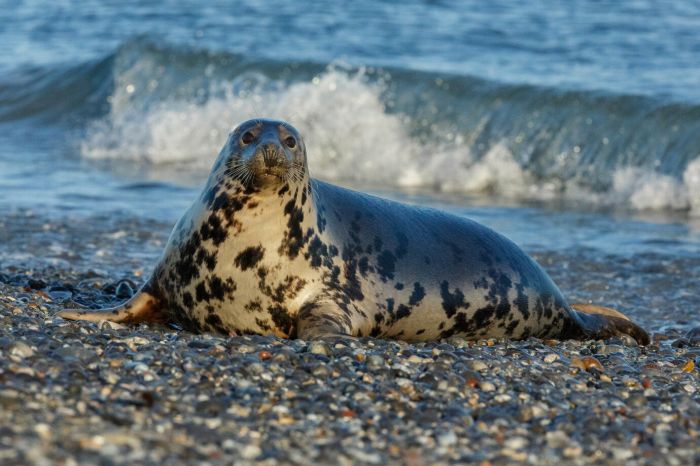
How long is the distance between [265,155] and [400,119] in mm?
10656

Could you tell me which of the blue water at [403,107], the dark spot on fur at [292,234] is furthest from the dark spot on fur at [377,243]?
the blue water at [403,107]

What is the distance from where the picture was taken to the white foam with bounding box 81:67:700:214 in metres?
13.7

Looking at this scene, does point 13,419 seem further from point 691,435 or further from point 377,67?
point 377,67

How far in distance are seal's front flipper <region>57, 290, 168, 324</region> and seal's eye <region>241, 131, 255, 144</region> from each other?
0.99 m

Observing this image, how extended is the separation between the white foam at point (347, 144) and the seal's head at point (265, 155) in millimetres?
7568

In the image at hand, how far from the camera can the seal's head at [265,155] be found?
5938mm

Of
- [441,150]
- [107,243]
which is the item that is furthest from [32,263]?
[441,150]

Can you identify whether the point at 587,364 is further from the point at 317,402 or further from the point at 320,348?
the point at 317,402

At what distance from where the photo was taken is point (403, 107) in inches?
656

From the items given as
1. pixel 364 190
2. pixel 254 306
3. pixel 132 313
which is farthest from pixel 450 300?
pixel 364 190

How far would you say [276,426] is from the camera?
4.27m

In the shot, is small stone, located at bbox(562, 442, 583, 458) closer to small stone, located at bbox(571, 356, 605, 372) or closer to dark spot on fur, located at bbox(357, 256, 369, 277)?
small stone, located at bbox(571, 356, 605, 372)

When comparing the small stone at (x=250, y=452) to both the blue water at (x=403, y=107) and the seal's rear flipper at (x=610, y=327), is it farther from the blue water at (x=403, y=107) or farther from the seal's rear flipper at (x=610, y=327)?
the blue water at (x=403, y=107)

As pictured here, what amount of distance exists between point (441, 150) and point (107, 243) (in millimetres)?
6327
